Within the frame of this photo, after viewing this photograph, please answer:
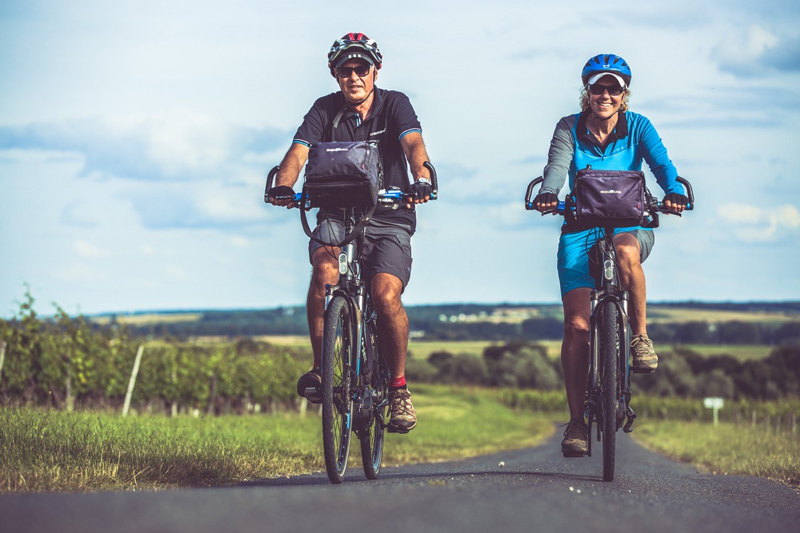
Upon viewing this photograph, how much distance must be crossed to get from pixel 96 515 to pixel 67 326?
2986cm

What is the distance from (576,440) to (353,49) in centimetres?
295

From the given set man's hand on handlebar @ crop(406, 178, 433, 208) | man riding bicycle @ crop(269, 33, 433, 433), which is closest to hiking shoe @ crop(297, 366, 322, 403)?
man riding bicycle @ crop(269, 33, 433, 433)

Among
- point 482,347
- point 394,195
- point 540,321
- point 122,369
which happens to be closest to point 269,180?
point 394,195

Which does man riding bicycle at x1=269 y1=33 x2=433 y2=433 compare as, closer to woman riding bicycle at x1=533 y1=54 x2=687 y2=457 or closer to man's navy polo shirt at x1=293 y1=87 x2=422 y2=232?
man's navy polo shirt at x1=293 y1=87 x2=422 y2=232

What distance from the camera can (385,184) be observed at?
271 inches

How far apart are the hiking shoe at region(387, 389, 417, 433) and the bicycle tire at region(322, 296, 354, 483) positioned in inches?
19.3

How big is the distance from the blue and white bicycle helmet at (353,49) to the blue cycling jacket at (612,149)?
1.42 metres

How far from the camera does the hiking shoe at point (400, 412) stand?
6.56m

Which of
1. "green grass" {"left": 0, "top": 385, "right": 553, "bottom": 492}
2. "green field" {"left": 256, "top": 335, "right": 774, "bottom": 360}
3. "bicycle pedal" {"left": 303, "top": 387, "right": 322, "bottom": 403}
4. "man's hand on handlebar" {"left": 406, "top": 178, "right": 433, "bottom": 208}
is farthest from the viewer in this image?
"green field" {"left": 256, "top": 335, "right": 774, "bottom": 360}

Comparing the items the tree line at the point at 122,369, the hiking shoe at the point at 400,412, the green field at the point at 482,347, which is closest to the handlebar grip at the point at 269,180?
the hiking shoe at the point at 400,412

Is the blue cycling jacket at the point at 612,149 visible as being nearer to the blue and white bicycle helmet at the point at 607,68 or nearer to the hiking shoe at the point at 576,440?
the blue and white bicycle helmet at the point at 607,68

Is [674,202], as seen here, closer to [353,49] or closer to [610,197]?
[610,197]

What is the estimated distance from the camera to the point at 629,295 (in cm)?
Result: 668

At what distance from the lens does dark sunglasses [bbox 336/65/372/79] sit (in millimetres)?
6629
